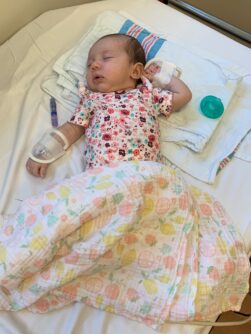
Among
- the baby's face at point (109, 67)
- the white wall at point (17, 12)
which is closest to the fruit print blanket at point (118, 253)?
the baby's face at point (109, 67)

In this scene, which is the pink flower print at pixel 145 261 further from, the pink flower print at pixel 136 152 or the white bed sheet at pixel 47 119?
the pink flower print at pixel 136 152

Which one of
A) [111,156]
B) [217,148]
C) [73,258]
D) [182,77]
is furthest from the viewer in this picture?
[182,77]

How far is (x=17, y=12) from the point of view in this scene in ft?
4.82

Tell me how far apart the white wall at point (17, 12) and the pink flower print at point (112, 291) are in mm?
935

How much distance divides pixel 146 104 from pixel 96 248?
1.63 ft

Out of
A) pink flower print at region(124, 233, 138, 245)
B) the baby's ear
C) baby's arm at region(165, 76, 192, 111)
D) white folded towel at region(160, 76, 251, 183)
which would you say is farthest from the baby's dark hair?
pink flower print at region(124, 233, 138, 245)

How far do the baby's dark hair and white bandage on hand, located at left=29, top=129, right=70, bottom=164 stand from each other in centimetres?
33

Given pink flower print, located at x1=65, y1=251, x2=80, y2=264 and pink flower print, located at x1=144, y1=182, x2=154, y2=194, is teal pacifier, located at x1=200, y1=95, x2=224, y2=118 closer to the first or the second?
pink flower print, located at x1=144, y1=182, x2=154, y2=194

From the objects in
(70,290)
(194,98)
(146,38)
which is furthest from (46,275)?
(146,38)

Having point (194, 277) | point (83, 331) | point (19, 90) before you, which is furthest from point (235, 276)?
point (19, 90)

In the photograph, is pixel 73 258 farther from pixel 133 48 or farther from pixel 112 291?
pixel 133 48

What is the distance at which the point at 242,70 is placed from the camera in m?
1.44

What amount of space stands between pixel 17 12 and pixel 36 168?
607mm

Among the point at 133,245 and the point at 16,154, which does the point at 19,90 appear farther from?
the point at 133,245
